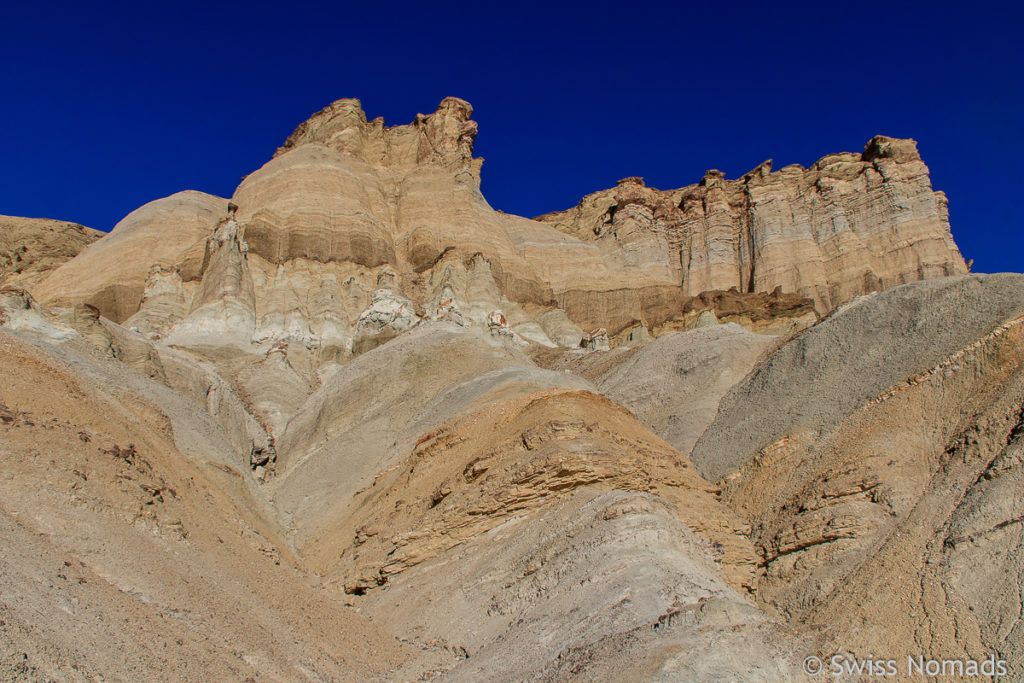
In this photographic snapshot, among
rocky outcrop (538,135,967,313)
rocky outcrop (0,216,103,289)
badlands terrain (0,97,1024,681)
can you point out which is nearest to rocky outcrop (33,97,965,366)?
rocky outcrop (538,135,967,313)

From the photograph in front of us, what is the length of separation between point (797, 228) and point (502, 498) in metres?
52.9

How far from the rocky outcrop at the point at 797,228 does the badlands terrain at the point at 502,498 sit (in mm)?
28881

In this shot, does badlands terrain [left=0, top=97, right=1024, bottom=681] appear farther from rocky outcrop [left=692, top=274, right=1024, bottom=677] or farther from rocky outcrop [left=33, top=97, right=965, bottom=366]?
rocky outcrop [left=33, top=97, right=965, bottom=366]

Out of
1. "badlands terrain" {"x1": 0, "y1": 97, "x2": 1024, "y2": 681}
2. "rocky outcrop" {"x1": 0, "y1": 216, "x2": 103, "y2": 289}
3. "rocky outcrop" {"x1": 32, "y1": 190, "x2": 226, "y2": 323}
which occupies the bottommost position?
"badlands terrain" {"x1": 0, "y1": 97, "x2": 1024, "y2": 681}

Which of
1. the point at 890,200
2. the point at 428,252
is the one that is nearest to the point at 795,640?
the point at 428,252

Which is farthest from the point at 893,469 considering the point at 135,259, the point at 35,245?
the point at 35,245

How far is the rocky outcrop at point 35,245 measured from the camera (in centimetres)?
5669

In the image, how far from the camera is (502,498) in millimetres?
15797

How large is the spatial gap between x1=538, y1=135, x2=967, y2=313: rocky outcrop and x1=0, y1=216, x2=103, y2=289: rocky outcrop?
3645 centimetres

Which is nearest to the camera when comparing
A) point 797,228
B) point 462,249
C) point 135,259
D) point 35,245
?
point 135,259

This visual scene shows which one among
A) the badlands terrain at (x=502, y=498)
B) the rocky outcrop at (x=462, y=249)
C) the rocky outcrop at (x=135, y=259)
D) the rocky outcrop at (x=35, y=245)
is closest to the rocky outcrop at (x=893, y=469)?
the badlands terrain at (x=502, y=498)

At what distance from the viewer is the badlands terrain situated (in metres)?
10.5

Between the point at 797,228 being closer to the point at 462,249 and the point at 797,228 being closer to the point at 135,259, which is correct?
the point at 462,249

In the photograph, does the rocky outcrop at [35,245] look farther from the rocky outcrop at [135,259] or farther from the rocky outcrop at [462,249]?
the rocky outcrop at [462,249]
